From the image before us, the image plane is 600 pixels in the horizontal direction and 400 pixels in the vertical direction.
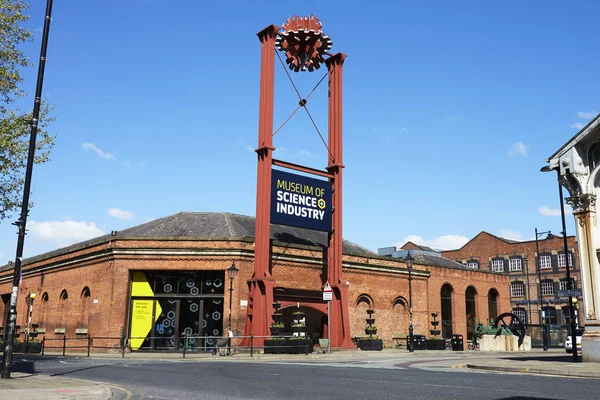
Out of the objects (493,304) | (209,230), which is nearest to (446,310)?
(493,304)

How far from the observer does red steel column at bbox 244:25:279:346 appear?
93.4 ft

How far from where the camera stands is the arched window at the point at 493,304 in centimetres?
4684

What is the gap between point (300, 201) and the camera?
30.8m

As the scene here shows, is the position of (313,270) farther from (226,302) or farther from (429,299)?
(429,299)

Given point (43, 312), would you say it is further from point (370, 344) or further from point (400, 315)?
point (400, 315)

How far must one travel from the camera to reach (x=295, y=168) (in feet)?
103

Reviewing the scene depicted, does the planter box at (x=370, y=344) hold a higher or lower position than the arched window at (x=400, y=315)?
lower

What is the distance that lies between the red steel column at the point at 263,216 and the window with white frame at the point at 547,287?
159 ft

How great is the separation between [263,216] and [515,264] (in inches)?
1982

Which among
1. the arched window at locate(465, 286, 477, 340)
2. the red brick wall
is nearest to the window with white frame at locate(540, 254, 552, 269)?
the red brick wall

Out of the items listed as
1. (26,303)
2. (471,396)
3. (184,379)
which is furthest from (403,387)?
(26,303)

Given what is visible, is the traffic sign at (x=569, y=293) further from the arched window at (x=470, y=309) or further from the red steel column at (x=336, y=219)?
the arched window at (x=470, y=309)

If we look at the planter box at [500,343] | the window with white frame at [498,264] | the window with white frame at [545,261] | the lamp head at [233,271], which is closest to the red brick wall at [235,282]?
the lamp head at [233,271]

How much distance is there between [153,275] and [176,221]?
501 centimetres
